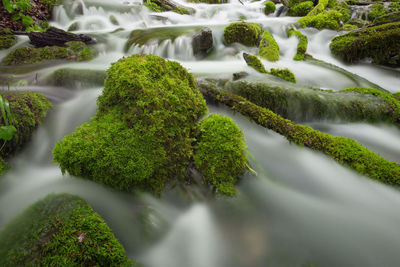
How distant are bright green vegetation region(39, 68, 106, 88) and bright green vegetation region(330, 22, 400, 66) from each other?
672 cm

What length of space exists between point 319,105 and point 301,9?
30.7ft

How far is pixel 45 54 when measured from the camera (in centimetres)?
561

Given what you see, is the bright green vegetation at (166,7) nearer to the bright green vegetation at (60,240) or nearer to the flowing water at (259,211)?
the flowing water at (259,211)

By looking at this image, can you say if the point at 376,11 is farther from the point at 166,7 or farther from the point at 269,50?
the point at 166,7

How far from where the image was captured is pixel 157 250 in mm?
1921

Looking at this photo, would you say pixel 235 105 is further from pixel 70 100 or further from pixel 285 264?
pixel 70 100

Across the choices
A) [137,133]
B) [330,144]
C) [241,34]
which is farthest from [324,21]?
[137,133]

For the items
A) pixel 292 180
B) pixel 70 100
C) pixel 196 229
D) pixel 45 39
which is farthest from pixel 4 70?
pixel 292 180

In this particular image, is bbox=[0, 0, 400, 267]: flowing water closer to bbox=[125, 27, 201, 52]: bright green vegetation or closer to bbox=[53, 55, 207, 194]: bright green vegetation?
bbox=[53, 55, 207, 194]: bright green vegetation

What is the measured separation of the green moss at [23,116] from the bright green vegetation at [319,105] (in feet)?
11.2

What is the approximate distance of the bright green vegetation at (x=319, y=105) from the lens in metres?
3.39

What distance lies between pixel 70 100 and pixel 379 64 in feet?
25.5

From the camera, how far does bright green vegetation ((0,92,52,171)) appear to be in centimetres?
261

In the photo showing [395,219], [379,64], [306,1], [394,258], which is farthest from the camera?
[306,1]
